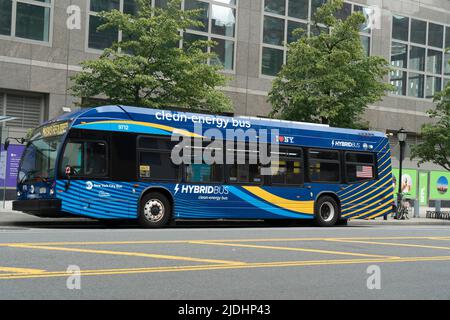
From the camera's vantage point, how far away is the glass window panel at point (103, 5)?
1130 inches

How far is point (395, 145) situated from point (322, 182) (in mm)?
20309

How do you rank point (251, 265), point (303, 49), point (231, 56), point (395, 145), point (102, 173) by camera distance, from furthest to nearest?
point (395, 145), point (231, 56), point (303, 49), point (102, 173), point (251, 265)

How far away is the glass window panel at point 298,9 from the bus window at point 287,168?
1668cm

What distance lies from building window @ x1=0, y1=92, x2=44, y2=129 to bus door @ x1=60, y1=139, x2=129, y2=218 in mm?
12425

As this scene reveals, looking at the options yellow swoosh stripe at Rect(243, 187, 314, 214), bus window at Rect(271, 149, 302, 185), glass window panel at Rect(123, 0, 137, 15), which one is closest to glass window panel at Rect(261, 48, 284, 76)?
glass window panel at Rect(123, 0, 137, 15)

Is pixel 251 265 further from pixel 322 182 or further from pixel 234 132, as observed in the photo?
pixel 322 182

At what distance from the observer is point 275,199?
779 inches

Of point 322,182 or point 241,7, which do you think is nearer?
point 322,182

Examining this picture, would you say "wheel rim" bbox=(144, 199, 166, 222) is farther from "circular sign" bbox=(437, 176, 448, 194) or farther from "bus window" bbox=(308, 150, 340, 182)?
"circular sign" bbox=(437, 176, 448, 194)

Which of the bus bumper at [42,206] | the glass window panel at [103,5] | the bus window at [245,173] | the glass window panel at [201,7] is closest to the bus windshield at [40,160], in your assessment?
the bus bumper at [42,206]

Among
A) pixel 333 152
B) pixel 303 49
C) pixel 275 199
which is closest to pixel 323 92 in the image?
pixel 303 49

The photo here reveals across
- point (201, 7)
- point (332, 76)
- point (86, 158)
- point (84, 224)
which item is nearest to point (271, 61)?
point (201, 7)

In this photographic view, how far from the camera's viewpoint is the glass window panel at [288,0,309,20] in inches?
1377

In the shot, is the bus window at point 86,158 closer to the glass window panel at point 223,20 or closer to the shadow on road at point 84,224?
the shadow on road at point 84,224
